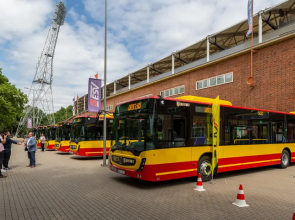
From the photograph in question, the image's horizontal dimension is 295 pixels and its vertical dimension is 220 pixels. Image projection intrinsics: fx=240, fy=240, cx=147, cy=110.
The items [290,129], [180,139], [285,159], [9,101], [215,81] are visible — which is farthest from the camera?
[9,101]

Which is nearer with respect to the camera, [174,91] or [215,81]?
[215,81]

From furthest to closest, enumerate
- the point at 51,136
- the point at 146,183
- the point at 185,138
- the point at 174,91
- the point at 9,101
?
the point at 9,101
the point at 174,91
the point at 51,136
the point at 146,183
the point at 185,138

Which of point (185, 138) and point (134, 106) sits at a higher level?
point (134, 106)

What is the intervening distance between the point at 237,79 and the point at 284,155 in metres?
8.03

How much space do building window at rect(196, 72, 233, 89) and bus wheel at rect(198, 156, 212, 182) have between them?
473 inches

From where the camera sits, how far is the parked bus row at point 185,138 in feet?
24.7

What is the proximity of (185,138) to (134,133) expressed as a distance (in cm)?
176

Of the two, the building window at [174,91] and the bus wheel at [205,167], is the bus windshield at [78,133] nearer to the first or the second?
the bus wheel at [205,167]

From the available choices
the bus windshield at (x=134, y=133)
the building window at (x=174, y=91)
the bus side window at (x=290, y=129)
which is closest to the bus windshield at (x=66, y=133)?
the bus windshield at (x=134, y=133)

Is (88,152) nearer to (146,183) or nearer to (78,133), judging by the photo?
(78,133)

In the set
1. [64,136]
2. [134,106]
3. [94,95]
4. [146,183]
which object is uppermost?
[94,95]

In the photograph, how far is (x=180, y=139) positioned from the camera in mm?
8078

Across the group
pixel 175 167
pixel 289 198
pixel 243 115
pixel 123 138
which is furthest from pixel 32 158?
pixel 289 198

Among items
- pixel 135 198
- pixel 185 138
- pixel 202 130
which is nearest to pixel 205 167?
pixel 202 130
